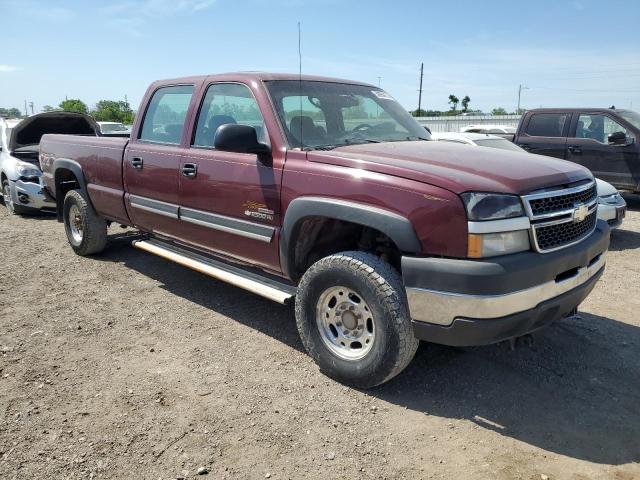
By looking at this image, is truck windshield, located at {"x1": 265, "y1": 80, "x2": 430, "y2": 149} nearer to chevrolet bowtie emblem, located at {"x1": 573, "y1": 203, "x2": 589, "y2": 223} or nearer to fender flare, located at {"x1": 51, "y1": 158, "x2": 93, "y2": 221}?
chevrolet bowtie emblem, located at {"x1": 573, "y1": 203, "x2": 589, "y2": 223}

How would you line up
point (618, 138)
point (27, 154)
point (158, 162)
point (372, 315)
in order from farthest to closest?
point (27, 154) < point (618, 138) < point (158, 162) < point (372, 315)

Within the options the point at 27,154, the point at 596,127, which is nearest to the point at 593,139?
the point at 596,127

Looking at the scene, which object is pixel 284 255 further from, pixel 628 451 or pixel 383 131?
pixel 628 451

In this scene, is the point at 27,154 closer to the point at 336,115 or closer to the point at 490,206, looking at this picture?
the point at 336,115

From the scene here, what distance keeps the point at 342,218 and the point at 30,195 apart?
24.9 ft

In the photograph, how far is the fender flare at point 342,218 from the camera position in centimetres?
289

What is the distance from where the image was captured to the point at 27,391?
11.0 feet

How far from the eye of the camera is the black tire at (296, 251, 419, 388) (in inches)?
119

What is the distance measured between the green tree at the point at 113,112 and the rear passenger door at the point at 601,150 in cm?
4451

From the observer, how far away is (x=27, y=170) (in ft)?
29.2

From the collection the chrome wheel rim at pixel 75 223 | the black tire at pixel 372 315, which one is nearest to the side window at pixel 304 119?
the black tire at pixel 372 315

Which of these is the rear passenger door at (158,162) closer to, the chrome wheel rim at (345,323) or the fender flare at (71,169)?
the fender flare at (71,169)

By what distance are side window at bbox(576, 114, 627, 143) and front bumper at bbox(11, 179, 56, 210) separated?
9.33 m

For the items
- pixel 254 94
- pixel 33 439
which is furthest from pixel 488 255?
pixel 33 439
